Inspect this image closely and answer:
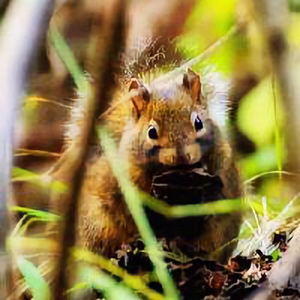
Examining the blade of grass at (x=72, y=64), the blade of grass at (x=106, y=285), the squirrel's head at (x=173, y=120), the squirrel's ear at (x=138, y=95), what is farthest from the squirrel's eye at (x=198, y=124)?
the blade of grass at (x=106, y=285)

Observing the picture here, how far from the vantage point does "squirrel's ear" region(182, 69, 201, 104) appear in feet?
3.15

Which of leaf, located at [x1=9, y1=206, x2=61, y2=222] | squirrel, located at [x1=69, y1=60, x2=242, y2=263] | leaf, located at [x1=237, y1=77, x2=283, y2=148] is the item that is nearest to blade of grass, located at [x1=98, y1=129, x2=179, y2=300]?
squirrel, located at [x1=69, y1=60, x2=242, y2=263]

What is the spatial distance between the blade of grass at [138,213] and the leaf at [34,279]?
21cm

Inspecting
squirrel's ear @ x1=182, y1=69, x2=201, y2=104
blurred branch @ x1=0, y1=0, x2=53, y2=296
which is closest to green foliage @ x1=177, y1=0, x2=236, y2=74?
squirrel's ear @ x1=182, y1=69, x2=201, y2=104

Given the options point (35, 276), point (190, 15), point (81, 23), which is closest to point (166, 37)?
point (190, 15)

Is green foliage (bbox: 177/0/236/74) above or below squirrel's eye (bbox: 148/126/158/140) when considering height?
above

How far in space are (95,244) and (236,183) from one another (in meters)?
0.30

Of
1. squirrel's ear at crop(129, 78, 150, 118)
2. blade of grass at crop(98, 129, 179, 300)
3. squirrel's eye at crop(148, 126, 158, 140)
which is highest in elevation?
squirrel's ear at crop(129, 78, 150, 118)

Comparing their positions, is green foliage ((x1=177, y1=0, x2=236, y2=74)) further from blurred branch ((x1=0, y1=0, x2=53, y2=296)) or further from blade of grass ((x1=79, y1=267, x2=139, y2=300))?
blade of grass ((x1=79, y1=267, x2=139, y2=300))

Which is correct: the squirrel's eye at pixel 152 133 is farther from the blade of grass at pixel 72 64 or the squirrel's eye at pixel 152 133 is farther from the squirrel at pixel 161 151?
the blade of grass at pixel 72 64

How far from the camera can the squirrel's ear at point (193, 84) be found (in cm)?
96

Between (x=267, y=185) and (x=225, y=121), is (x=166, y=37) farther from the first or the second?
(x=267, y=185)

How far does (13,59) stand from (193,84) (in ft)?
1.16

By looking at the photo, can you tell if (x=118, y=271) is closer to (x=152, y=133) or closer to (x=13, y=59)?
(x=152, y=133)
